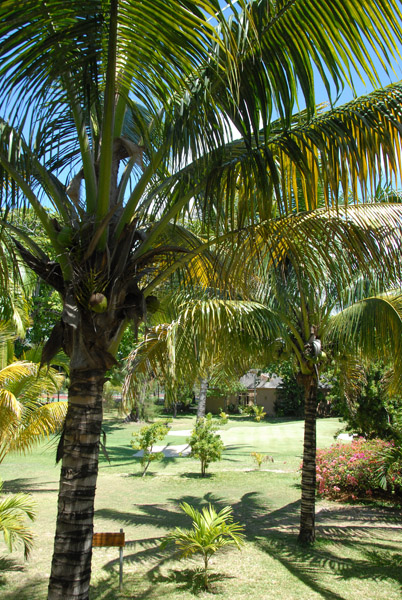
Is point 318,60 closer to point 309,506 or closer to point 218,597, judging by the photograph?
point 218,597

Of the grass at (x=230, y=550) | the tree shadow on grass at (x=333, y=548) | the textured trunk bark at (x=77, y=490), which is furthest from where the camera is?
the tree shadow on grass at (x=333, y=548)

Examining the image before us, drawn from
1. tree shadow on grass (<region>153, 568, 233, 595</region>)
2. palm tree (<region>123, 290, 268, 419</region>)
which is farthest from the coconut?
tree shadow on grass (<region>153, 568, 233, 595</region>)

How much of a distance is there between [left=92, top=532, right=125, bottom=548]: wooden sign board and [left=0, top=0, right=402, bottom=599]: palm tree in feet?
10.8

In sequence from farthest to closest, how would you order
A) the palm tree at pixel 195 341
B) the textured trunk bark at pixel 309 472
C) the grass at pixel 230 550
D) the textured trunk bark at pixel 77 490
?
the textured trunk bark at pixel 309 472 → the palm tree at pixel 195 341 → the grass at pixel 230 550 → the textured trunk bark at pixel 77 490

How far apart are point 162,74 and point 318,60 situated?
1.04m

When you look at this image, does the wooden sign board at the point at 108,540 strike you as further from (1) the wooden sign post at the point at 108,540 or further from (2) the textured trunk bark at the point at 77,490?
(2) the textured trunk bark at the point at 77,490

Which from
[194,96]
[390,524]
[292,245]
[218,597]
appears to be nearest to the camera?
[194,96]

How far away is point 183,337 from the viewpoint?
24.5ft

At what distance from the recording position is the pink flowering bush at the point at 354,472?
12.8 m

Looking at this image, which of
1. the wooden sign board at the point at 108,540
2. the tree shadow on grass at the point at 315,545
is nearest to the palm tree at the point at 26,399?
the wooden sign board at the point at 108,540

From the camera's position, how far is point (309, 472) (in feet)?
29.2

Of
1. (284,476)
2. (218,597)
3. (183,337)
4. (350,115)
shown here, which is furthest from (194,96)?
(284,476)

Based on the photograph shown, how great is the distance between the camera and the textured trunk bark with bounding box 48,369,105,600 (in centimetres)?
351

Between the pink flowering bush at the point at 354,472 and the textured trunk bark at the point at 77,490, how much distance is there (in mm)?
10363
